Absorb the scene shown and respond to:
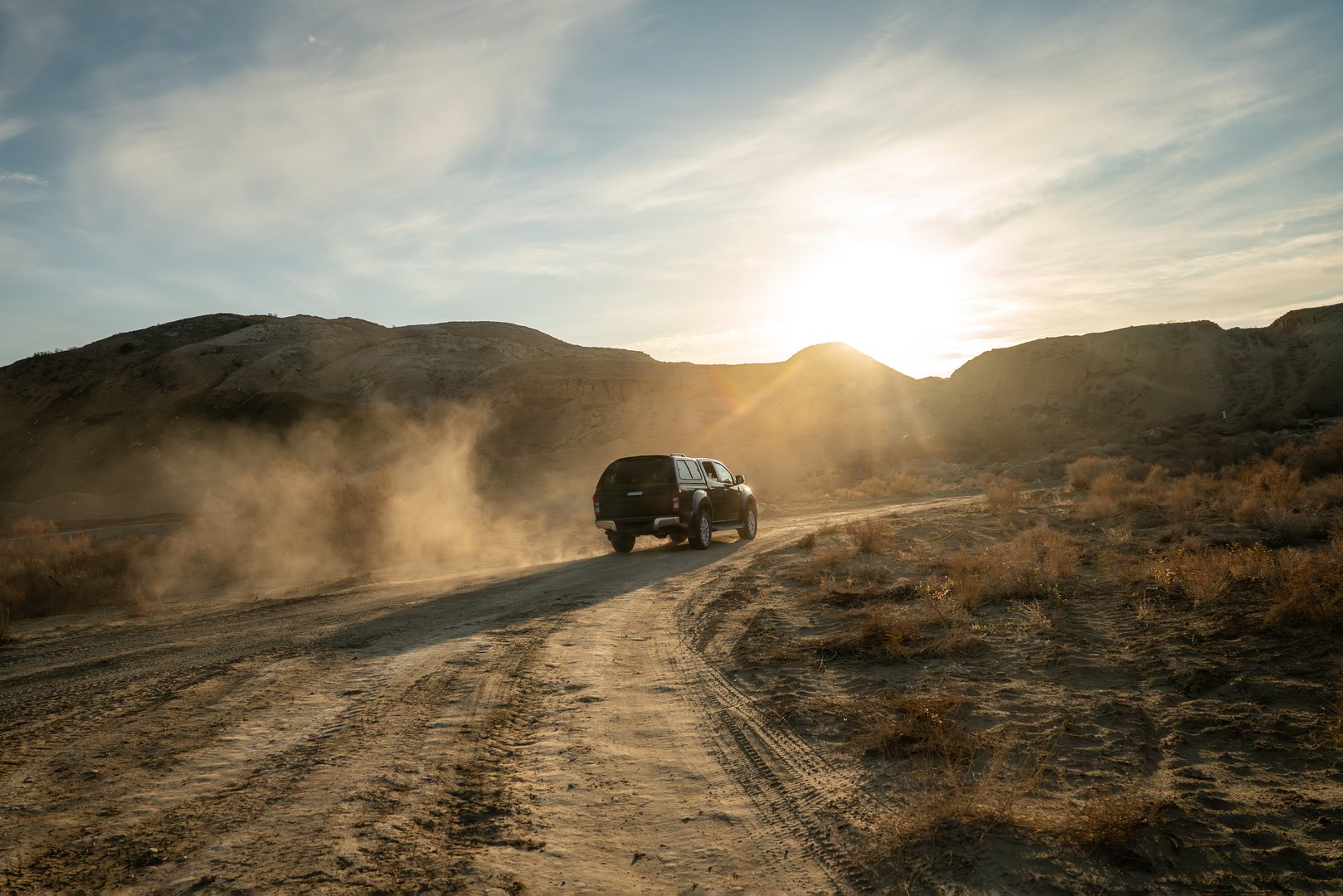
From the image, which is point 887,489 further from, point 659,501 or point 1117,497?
point 659,501

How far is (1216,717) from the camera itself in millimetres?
4945

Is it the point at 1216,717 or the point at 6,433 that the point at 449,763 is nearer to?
the point at 1216,717

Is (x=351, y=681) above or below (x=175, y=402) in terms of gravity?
below

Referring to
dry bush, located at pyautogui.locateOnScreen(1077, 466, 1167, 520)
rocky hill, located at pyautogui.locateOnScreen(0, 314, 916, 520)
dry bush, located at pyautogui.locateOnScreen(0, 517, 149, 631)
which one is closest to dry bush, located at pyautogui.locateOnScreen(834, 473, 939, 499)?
rocky hill, located at pyautogui.locateOnScreen(0, 314, 916, 520)

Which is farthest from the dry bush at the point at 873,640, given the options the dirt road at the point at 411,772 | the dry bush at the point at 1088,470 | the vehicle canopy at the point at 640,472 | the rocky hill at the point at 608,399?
the rocky hill at the point at 608,399

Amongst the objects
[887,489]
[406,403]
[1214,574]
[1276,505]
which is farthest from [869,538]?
[406,403]

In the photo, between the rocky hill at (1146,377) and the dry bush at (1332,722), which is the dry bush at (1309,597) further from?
the rocky hill at (1146,377)

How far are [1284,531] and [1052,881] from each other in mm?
11466

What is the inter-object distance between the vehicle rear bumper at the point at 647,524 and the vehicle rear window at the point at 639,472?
2.62ft

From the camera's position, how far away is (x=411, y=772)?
438cm

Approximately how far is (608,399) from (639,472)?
43.8 m

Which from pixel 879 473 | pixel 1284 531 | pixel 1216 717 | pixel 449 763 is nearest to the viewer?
pixel 449 763

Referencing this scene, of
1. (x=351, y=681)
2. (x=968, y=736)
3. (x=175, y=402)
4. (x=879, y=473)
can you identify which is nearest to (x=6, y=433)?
(x=175, y=402)

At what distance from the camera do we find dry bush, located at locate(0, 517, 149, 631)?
486 inches
